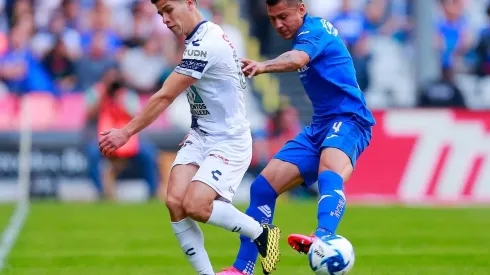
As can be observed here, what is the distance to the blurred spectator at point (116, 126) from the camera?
66.0 ft

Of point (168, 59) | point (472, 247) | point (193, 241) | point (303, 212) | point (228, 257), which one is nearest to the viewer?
point (193, 241)

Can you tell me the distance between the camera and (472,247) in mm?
13047

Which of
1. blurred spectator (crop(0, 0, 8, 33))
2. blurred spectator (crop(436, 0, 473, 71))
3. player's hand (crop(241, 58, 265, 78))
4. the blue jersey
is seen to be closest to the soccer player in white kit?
player's hand (crop(241, 58, 265, 78))

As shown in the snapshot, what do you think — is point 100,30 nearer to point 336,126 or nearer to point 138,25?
point 138,25

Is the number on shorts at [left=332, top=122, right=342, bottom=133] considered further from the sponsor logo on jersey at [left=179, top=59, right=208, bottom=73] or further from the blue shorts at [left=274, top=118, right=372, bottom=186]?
the sponsor logo on jersey at [left=179, top=59, right=208, bottom=73]

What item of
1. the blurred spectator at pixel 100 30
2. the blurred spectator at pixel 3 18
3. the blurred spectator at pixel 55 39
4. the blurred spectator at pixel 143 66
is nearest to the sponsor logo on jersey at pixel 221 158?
the blurred spectator at pixel 143 66

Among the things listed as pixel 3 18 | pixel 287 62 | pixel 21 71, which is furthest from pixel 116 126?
pixel 287 62

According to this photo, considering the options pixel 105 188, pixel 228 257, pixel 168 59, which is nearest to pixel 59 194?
pixel 105 188

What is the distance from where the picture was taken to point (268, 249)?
29.7ft

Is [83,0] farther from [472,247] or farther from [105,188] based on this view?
[472,247]

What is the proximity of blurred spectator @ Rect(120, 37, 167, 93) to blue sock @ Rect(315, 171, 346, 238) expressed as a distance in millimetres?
12208

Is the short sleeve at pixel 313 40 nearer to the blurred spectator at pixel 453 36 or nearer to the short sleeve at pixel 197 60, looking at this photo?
the short sleeve at pixel 197 60

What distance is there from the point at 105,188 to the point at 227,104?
11.4 meters

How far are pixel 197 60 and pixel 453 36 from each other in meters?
16.7
